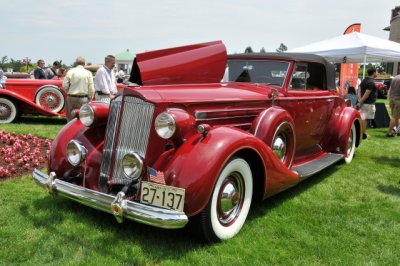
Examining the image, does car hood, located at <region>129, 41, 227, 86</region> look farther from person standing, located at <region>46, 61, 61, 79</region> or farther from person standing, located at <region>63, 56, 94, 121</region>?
person standing, located at <region>46, 61, 61, 79</region>

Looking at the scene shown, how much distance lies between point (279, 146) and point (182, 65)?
4.63 feet

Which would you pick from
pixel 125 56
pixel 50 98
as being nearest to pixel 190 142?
pixel 50 98

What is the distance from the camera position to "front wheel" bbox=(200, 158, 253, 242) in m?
2.93

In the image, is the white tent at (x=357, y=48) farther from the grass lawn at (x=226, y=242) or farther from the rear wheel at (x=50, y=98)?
the rear wheel at (x=50, y=98)

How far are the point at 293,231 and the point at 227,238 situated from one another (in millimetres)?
681

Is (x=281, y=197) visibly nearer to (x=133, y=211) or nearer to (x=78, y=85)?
(x=133, y=211)

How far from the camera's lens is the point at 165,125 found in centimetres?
290

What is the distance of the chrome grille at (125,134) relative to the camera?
3143 mm

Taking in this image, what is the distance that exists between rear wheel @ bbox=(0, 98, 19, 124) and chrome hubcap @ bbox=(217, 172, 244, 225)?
312 inches

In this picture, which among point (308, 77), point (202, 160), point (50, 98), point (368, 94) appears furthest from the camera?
point (50, 98)

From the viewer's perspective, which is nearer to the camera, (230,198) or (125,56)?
(230,198)

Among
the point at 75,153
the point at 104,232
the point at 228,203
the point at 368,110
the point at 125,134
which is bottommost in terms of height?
the point at 104,232

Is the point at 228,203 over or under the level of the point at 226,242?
over

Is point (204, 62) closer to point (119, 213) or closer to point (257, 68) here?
point (257, 68)
